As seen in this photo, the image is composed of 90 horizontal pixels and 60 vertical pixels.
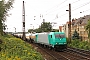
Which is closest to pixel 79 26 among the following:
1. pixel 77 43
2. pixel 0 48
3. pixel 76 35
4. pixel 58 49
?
pixel 76 35

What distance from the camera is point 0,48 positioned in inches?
604

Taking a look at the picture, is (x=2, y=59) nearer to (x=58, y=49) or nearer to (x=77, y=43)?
(x=58, y=49)

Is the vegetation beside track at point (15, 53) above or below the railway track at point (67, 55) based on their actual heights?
above

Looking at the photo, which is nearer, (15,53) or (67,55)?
(15,53)

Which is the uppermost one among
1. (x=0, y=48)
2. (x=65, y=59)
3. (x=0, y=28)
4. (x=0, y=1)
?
(x=0, y=1)

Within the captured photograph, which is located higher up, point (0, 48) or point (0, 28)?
point (0, 28)

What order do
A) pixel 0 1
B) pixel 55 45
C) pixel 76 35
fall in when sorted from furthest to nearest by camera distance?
pixel 76 35, pixel 55 45, pixel 0 1

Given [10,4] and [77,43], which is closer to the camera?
[10,4]

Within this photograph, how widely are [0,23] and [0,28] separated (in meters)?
0.55

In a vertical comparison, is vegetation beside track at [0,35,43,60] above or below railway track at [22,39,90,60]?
above

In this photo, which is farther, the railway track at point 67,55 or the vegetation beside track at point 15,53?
the railway track at point 67,55

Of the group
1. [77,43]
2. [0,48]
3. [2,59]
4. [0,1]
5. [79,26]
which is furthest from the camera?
[79,26]

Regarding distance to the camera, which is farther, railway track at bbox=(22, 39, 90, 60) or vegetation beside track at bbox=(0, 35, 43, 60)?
railway track at bbox=(22, 39, 90, 60)

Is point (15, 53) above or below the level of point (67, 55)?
above
